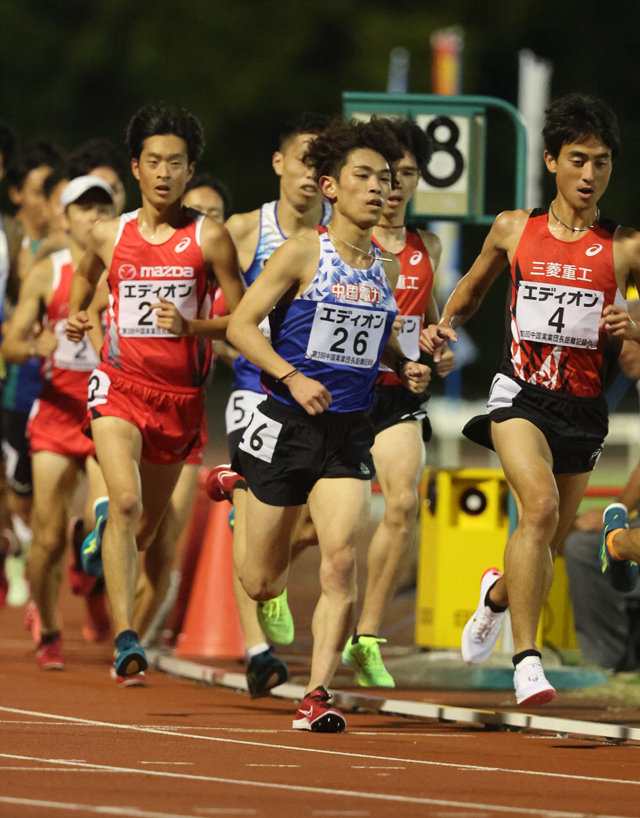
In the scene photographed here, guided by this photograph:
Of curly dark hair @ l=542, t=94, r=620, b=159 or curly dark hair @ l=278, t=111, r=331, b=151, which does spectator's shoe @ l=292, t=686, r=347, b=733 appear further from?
curly dark hair @ l=278, t=111, r=331, b=151

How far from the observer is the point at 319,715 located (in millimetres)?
8914

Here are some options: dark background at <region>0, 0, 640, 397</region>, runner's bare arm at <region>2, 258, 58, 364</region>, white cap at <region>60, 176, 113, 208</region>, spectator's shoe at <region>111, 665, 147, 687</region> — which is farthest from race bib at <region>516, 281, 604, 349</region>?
dark background at <region>0, 0, 640, 397</region>

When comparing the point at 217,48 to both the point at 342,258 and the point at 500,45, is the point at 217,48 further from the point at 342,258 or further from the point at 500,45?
the point at 342,258

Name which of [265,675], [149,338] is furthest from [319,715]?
[149,338]

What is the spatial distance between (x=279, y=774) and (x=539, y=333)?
8.11 ft

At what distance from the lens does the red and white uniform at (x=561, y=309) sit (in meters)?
9.19

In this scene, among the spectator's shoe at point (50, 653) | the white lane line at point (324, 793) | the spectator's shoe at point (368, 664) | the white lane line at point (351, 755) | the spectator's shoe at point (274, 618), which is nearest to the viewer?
the white lane line at point (324, 793)

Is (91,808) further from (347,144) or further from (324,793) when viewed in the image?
(347,144)

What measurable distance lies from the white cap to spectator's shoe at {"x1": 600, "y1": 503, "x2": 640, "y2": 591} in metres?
3.99

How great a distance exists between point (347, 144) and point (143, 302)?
157cm

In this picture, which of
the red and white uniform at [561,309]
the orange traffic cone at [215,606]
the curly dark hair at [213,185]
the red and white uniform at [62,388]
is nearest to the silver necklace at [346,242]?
the red and white uniform at [561,309]

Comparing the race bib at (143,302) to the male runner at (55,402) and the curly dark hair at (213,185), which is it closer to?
the male runner at (55,402)

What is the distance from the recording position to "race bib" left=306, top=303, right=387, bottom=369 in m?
9.22

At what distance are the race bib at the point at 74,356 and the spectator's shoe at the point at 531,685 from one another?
4358mm
